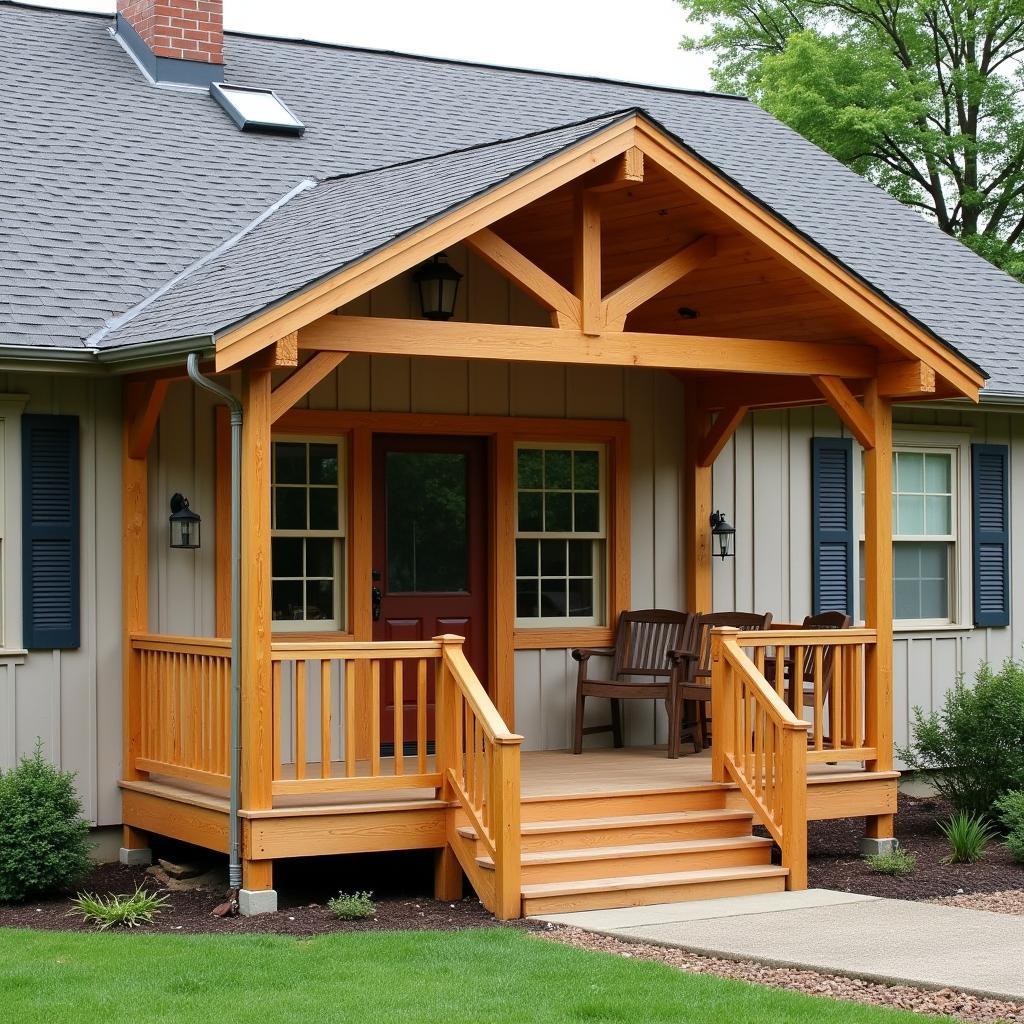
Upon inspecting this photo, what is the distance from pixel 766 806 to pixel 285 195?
517cm

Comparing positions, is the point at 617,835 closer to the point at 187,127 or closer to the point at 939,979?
the point at 939,979

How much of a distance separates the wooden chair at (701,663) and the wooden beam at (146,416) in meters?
3.49

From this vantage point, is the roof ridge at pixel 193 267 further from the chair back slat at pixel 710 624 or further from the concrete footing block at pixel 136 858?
the chair back slat at pixel 710 624

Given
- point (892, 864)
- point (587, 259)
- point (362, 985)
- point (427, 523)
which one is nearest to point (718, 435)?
point (427, 523)

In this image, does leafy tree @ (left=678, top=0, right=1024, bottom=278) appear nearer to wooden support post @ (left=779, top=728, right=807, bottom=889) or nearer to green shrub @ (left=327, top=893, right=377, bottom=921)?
wooden support post @ (left=779, top=728, right=807, bottom=889)

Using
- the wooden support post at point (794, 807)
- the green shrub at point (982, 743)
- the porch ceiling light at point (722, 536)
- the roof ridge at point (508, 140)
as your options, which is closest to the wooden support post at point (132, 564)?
the roof ridge at point (508, 140)

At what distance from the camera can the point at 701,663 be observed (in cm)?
1104

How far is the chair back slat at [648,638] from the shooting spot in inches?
437

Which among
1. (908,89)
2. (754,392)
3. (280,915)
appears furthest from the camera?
(908,89)

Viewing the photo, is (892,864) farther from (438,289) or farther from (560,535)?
(438,289)

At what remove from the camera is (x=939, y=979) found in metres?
6.54

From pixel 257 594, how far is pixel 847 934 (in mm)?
3176

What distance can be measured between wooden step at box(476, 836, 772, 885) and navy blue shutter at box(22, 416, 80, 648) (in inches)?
111

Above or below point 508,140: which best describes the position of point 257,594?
below
